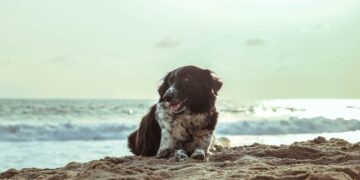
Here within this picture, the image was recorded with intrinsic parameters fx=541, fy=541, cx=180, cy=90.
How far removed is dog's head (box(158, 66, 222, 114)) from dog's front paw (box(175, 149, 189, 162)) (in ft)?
1.73

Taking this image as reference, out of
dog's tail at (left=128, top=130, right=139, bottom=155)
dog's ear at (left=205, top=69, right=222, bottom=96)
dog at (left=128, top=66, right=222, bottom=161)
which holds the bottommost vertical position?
dog's tail at (left=128, top=130, right=139, bottom=155)

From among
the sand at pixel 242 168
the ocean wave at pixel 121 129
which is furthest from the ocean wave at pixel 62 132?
the sand at pixel 242 168

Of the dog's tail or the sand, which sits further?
the dog's tail

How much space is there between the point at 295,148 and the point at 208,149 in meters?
1.08

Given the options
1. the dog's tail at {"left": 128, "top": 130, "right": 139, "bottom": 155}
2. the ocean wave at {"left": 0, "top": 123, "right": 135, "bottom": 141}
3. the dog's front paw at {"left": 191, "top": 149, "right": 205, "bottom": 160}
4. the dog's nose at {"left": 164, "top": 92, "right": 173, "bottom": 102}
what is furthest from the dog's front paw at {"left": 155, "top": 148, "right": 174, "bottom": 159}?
the ocean wave at {"left": 0, "top": 123, "right": 135, "bottom": 141}

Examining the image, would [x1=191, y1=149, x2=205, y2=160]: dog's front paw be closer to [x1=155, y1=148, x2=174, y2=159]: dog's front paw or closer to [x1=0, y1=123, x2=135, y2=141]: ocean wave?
[x1=155, y1=148, x2=174, y2=159]: dog's front paw

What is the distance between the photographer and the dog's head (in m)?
6.12

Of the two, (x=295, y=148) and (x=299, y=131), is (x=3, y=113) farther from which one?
(x=295, y=148)

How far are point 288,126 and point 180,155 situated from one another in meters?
15.7

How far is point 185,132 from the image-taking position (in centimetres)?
614

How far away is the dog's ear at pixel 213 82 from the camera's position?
640 centimetres

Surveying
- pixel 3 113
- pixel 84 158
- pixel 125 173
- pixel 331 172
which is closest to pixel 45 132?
pixel 84 158

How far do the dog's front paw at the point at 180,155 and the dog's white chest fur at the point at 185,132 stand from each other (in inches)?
12.5

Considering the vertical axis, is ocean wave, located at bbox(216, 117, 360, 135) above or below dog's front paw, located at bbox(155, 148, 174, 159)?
above
